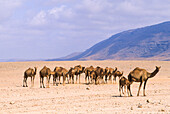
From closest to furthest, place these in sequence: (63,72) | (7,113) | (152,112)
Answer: (152,112) → (7,113) → (63,72)

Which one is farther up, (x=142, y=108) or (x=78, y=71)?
(x=78, y=71)

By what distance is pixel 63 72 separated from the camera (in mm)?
28766

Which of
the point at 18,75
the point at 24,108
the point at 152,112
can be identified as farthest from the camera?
the point at 18,75

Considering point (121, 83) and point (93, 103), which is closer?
point (93, 103)

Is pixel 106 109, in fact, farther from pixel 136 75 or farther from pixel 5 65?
pixel 5 65

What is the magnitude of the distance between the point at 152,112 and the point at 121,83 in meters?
6.26

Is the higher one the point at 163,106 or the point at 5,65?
the point at 5,65

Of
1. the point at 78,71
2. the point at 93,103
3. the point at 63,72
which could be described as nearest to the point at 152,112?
the point at 93,103

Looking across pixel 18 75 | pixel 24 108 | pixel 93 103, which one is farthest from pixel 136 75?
pixel 18 75

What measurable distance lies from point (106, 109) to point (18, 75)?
3190 cm

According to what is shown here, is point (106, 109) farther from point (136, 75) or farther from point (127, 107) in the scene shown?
point (136, 75)

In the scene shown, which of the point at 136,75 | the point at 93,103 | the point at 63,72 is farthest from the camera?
the point at 63,72

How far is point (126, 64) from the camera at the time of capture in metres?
54.2

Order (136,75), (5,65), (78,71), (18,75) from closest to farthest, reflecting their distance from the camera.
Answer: (136,75) < (78,71) < (18,75) < (5,65)
